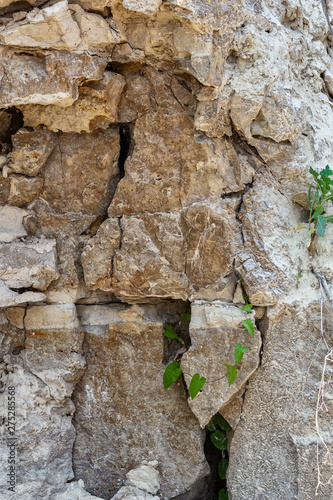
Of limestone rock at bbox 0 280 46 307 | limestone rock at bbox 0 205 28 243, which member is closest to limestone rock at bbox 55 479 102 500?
limestone rock at bbox 0 280 46 307

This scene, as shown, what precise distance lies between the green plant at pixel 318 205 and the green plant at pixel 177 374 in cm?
80

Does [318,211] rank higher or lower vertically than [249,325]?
higher

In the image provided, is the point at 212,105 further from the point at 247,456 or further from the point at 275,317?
the point at 247,456

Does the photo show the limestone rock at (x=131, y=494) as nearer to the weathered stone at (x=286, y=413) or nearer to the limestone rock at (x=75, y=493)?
the limestone rock at (x=75, y=493)

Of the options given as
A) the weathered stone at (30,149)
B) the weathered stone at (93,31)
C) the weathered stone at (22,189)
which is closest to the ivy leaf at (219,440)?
the weathered stone at (22,189)

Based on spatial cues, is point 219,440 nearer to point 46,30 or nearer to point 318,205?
point 318,205

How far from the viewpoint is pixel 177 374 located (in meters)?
2.52

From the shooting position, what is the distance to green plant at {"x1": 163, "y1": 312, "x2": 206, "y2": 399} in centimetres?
240

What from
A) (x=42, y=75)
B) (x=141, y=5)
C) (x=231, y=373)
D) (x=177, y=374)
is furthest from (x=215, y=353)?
(x=141, y=5)

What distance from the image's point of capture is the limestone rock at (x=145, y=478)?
2562 millimetres

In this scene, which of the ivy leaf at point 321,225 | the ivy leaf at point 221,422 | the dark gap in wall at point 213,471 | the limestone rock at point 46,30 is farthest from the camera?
the dark gap in wall at point 213,471

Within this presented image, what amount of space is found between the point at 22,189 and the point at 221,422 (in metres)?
1.69

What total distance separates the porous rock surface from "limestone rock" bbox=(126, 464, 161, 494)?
0.01 m

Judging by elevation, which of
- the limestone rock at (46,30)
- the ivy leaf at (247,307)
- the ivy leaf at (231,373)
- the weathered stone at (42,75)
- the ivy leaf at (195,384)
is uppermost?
the limestone rock at (46,30)
